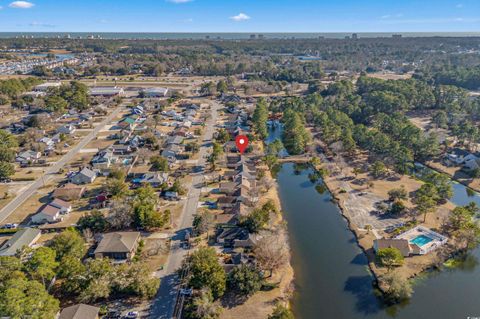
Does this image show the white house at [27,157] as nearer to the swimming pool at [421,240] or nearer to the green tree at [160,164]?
the green tree at [160,164]

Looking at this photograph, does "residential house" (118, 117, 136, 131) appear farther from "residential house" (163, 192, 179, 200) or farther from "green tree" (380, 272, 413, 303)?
"green tree" (380, 272, 413, 303)

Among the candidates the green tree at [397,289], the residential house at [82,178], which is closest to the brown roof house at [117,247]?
the residential house at [82,178]

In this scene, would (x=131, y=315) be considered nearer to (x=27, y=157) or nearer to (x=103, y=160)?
(x=103, y=160)

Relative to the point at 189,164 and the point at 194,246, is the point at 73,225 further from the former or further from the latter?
the point at 189,164

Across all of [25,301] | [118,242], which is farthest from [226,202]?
[25,301]

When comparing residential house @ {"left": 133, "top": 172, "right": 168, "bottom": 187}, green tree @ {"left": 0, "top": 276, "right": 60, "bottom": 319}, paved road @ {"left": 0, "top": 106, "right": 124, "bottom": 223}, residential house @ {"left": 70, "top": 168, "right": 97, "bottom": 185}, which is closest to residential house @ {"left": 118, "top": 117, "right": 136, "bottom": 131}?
paved road @ {"left": 0, "top": 106, "right": 124, "bottom": 223}
